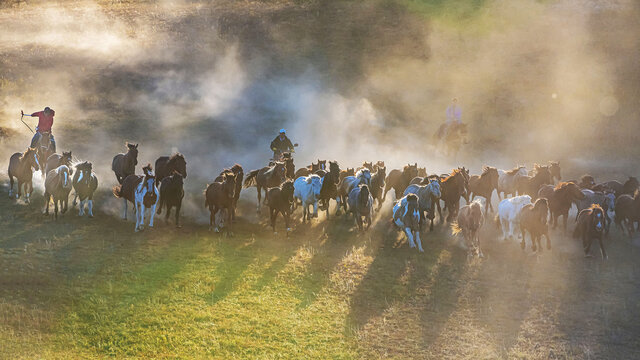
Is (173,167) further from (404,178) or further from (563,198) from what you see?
(563,198)

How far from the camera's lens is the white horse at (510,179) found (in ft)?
87.6

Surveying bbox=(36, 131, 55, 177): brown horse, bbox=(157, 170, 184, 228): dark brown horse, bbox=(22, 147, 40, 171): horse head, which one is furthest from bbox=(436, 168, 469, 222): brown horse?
bbox=(36, 131, 55, 177): brown horse

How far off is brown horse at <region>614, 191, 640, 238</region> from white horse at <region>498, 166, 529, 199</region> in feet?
15.3

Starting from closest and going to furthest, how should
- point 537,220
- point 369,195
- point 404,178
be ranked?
point 537,220
point 369,195
point 404,178

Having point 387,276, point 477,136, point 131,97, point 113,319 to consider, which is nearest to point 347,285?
point 387,276

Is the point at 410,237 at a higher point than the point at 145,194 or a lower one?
lower

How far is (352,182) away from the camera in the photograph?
2400 centimetres

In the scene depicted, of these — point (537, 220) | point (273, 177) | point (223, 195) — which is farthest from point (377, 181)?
point (537, 220)

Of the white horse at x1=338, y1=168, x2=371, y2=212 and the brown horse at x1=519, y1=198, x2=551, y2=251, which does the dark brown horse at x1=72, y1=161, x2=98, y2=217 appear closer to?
the white horse at x1=338, y1=168, x2=371, y2=212

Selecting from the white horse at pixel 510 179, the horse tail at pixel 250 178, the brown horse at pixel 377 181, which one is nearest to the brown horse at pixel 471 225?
the brown horse at pixel 377 181

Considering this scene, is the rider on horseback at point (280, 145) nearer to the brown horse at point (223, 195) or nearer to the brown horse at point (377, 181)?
the brown horse at point (377, 181)

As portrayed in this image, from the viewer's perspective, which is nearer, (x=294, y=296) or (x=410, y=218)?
(x=294, y=296)

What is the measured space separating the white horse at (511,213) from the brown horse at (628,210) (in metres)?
4.62

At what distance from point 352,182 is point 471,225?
19.2 ft
